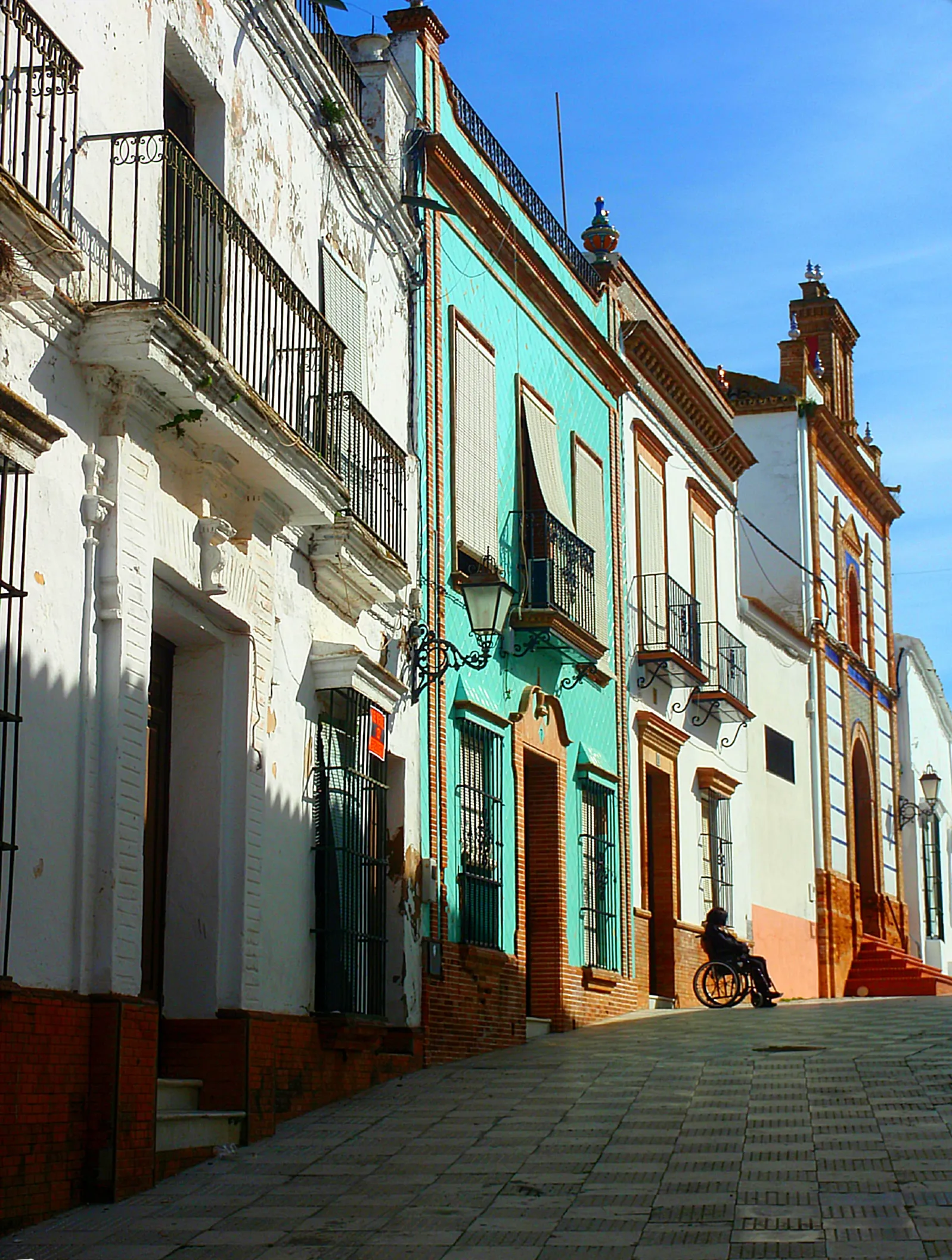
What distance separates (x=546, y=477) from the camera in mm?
17312

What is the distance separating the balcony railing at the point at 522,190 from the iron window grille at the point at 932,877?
17416mm

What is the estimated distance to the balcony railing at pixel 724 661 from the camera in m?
22.3

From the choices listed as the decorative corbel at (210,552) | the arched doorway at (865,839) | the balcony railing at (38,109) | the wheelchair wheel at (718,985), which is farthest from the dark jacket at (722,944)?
the balcony railing at (38,109)

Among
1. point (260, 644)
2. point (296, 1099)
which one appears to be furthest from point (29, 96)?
point (296, 1099)

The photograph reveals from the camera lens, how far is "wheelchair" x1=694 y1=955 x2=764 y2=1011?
60.7 feet

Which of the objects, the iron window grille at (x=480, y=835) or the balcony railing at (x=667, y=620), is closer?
the iron window grille at (x=480, y=835)

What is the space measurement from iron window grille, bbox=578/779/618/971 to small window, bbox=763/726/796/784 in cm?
716

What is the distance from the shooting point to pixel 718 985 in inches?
759

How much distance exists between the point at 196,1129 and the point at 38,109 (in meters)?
5.20

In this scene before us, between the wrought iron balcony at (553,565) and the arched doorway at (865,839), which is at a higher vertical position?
the wrought iron balcony at (553,565)

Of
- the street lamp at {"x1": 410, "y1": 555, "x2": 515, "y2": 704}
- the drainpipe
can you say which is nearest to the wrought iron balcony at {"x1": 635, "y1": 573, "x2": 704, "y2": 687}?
the street lamp at {"x1": 410, "y1": 555, "x2": 515, "y2": 704}

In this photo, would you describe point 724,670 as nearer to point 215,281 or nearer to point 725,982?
point 725,982

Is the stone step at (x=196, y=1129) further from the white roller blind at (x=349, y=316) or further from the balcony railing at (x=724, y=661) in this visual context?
the balcony railing at (x=724, y=661)

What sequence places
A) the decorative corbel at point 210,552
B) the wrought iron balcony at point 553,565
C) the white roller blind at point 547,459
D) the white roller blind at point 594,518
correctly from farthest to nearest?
1. the white roller blind at point 594,518
2. the white roller blind at point 547,459
3. the wrought iron balcony at point 553,565
4. the decorative corbel at point 210,552
